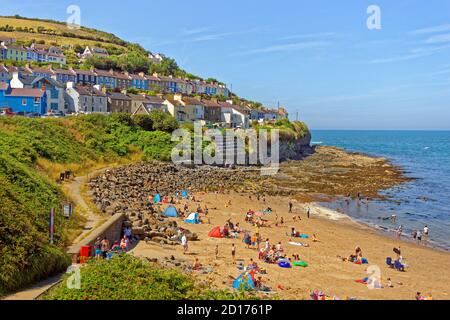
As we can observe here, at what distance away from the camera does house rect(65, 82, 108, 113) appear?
6681 cm

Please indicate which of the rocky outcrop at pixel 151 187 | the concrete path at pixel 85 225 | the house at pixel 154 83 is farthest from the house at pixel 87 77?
the concrete path at pixel 85 225

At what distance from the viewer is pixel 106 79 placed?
89.8 m

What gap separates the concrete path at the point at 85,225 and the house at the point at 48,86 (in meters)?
27.2

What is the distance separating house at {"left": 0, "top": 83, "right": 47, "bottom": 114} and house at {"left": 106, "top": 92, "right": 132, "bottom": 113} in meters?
11.5

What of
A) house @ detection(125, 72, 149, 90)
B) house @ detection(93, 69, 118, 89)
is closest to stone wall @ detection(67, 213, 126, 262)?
house @ detection(93, 69, 118, 89)

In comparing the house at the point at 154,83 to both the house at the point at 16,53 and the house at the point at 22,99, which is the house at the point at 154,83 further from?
the house at the point at 22,99

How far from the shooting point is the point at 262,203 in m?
38.4

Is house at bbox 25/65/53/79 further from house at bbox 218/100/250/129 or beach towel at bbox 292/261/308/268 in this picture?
beach towel at bbox 292/261/308/268

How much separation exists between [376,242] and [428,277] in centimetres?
616

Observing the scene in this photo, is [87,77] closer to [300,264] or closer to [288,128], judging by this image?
[288,128]

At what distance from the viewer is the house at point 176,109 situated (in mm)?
74938

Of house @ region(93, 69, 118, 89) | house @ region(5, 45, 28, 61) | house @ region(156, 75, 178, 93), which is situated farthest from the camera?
house @ region(156, 75, 178, 93)
